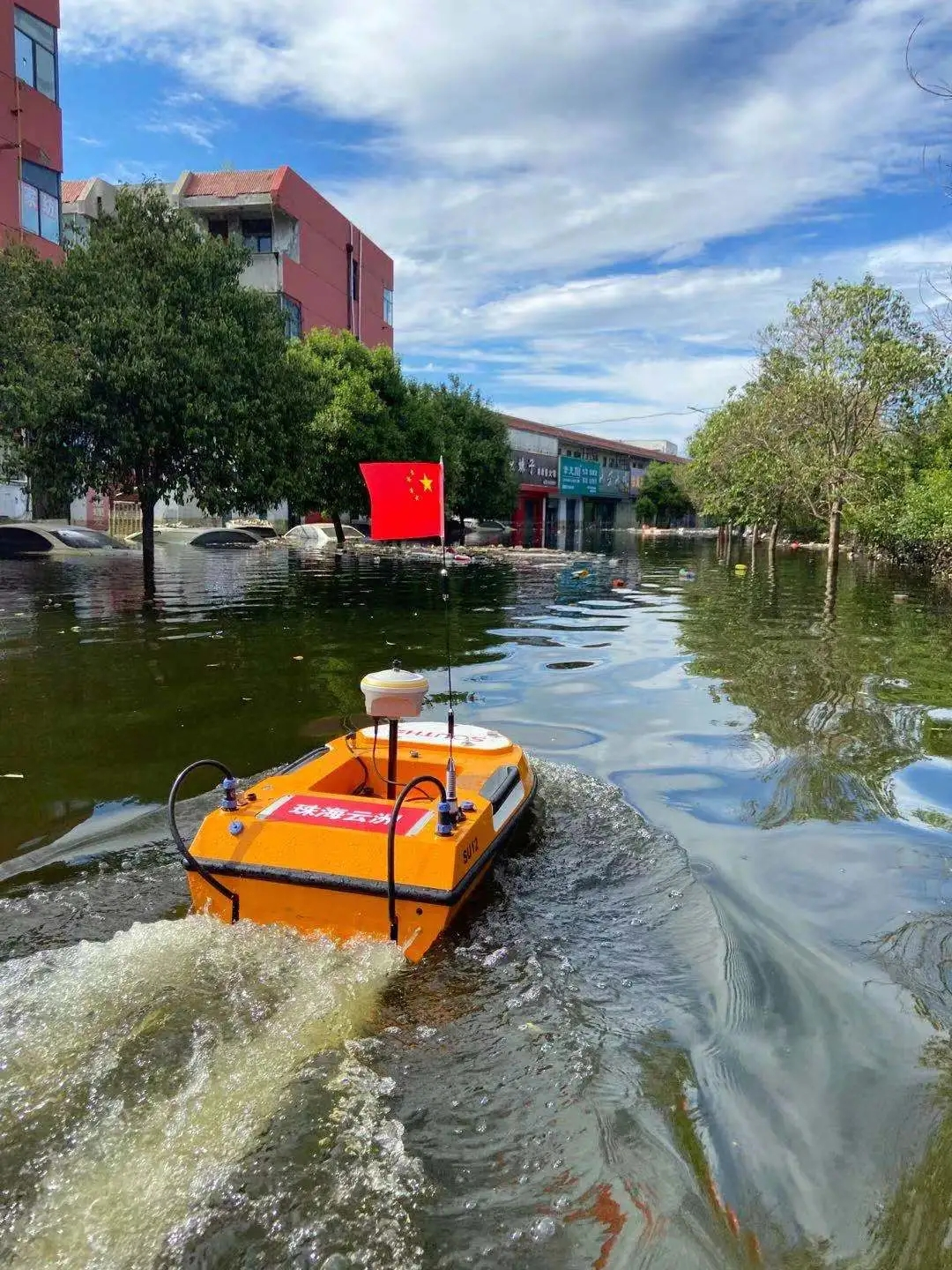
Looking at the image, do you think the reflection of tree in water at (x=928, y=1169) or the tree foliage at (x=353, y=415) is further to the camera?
the tree foliage at (x=353, y=415)

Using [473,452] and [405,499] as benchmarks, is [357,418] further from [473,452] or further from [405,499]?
[405,499]

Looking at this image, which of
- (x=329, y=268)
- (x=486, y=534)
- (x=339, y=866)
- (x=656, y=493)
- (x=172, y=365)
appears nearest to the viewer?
(x=339, y=866)

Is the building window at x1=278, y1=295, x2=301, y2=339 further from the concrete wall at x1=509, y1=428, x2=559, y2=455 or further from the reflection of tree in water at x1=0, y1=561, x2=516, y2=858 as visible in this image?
the concrete wall at x1=509, y1=428, x2=559, y2=455

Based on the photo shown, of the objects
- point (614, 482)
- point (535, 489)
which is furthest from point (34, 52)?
point (614, 482)

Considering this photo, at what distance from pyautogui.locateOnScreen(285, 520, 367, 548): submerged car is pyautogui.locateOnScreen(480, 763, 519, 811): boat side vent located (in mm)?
33971

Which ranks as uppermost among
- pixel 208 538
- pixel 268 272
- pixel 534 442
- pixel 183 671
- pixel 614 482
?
pixel 268 272

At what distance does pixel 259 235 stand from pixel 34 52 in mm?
18963

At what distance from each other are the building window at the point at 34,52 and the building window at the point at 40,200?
253 centimetres

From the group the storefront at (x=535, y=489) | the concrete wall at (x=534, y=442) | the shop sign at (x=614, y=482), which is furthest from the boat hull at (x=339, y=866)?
the shop sign at (x=614, y=482)

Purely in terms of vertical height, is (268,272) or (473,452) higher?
(268,272)

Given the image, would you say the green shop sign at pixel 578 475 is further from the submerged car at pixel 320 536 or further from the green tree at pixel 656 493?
the submerged car at pixel 320 536

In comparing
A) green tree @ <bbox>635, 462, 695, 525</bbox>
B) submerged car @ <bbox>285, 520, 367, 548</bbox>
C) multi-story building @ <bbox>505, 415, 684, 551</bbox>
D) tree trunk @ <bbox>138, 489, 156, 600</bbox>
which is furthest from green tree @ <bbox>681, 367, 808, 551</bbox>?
green tree @ <bbox>635, 462, 695, 525</bbox>

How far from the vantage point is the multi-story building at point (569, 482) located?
2867 inches

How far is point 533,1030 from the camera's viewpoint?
371cm
